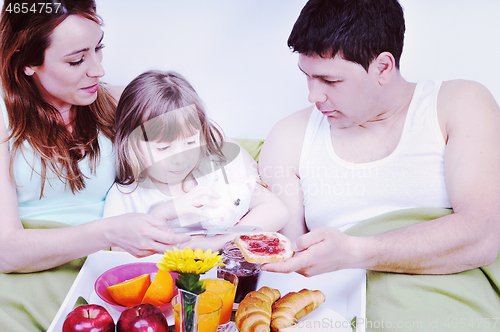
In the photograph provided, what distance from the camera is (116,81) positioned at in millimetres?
1366

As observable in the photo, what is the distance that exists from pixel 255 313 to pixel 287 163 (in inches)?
24.3

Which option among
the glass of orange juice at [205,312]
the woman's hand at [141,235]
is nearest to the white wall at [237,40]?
the woman's hand at [141,235]

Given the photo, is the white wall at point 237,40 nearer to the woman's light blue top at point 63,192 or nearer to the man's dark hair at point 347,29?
the man's dark hair at point 347,29

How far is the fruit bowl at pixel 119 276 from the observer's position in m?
1.04

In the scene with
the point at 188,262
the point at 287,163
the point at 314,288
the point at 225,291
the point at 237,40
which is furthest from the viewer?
the point at 287,163

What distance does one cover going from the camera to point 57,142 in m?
1.33

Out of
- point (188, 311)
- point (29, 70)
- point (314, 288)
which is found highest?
point (29, 70)

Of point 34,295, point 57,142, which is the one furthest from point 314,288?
point 57,142

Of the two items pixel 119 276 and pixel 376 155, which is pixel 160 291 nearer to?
pixel 119 276

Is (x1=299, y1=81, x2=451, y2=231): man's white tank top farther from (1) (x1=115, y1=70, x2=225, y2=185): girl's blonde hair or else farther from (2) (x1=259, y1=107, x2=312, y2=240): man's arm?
(1) (x1=115, y1=70, x2=225, y2=185): girl's blonde hair

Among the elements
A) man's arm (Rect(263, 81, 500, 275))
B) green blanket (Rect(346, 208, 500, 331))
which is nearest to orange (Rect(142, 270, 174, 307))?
man's arm (Rect(263, 81, 500, 275))

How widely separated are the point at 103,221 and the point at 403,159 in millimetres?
981

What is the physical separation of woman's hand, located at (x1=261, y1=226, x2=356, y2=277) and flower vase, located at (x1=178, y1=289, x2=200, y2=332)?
0.26 meters

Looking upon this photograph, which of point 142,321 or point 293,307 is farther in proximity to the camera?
point 293,307
